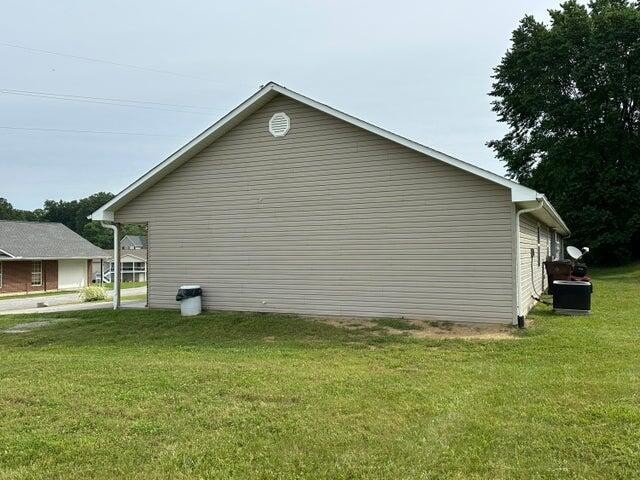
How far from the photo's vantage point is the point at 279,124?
11977 mm

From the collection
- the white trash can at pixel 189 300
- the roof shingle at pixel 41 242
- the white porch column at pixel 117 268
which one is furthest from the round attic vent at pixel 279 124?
the roof shingle at pixel 41 242

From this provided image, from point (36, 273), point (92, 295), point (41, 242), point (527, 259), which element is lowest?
point (92, 295)

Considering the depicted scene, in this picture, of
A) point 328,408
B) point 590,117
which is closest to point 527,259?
point 328,408

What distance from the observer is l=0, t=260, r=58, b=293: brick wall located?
29641 millimetres

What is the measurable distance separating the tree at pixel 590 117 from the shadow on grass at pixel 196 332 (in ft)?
95.4

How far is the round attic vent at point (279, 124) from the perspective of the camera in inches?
469

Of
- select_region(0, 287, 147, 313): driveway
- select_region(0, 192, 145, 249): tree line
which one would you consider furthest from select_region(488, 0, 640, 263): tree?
select_region(0, 192, 145, 249): tree line

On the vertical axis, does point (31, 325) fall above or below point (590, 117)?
below

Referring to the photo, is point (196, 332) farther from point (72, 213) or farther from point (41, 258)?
point (72, 213)

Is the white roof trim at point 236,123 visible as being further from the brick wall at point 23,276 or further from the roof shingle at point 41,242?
the roof shingle at point 41,242

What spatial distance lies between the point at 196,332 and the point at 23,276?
1008 inches

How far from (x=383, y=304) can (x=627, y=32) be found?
101 feet

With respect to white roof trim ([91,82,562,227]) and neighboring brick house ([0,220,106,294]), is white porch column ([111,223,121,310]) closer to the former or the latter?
white roof trim ([91,82,562,227])

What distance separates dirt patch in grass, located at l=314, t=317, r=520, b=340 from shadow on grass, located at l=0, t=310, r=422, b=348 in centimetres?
30
